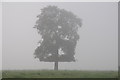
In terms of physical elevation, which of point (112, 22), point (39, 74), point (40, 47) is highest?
point (112, 22)

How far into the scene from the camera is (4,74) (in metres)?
31.7

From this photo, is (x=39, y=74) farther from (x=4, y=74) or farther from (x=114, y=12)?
(x=114, y=12)

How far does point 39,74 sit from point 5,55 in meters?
11.0

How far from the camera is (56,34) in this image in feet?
140

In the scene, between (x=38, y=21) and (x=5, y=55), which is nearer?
(x=5, y=55)

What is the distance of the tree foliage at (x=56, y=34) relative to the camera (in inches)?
1642

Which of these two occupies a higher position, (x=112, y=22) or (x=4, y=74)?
(x=112, y=22)

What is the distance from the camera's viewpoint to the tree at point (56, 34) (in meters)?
41.7

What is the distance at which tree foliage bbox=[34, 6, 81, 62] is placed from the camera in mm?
41719

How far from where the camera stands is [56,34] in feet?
140

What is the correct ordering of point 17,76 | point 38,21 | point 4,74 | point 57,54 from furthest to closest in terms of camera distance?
point 38,21
point 57,54
point 4,74
point 17,76

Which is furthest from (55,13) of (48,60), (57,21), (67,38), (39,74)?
(39,74)

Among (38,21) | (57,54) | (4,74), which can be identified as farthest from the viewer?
(38,21)

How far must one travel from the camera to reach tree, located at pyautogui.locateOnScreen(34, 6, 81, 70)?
41.7m
